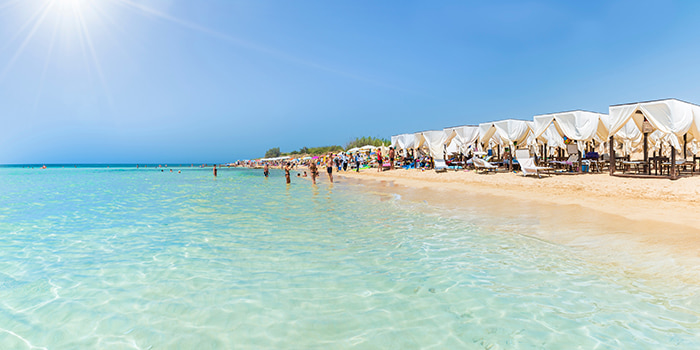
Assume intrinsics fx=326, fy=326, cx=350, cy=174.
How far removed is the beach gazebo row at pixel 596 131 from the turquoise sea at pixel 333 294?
10.3m

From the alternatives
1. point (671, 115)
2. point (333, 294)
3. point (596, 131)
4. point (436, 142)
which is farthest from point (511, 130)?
point (333, 294)

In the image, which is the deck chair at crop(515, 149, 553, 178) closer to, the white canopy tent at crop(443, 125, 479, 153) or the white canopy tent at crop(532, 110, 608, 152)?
the white canopy tent at crop(532, 110, 608, 152)

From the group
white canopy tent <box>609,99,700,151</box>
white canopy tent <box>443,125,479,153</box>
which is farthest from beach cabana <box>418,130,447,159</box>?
white canopy tent <box>609,99,700,151</box>

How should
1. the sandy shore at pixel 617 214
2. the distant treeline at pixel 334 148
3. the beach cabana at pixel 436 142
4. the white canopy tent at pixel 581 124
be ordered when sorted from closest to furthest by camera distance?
the sandy shore at pixel 617 214 → the white canopy tent at pixel 581 124 → the beach cabana at pixel 436 142 → the distant treeline at pixel 334 148

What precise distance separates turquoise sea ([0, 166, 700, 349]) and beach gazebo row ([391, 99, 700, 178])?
33.7 feet

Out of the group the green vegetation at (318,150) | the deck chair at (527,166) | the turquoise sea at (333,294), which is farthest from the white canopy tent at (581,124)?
the green vegetation at (318,150)

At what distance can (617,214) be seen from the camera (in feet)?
24.3

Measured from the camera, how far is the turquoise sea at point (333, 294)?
2.72 metres

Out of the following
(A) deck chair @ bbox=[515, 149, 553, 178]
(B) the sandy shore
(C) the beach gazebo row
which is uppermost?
(C) the beach gazebo row

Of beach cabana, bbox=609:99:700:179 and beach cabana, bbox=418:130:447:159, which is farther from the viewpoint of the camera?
beach cabana, bbox=418:130:447:159

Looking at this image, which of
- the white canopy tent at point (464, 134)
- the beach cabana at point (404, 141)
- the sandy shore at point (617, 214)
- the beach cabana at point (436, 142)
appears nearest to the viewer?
the sandy shore at point (617, 214)

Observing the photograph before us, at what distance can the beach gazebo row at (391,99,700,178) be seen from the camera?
1180 centimetres

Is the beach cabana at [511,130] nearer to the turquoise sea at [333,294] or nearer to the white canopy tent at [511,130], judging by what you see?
the white canopy tent at [511,130]

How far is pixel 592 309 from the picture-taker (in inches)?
120
